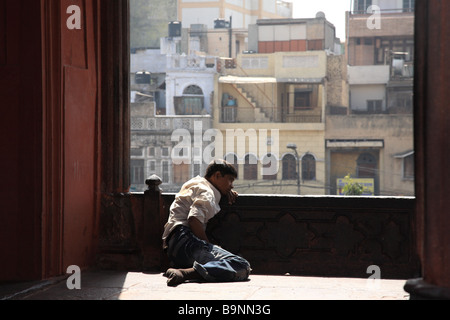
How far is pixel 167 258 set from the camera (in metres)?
6.54

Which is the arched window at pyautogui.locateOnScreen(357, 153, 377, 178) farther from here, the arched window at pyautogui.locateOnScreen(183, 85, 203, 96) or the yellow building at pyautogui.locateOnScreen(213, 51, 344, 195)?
the arched window at pyautogui.locateOnScreen(183, 85, 203, 96)

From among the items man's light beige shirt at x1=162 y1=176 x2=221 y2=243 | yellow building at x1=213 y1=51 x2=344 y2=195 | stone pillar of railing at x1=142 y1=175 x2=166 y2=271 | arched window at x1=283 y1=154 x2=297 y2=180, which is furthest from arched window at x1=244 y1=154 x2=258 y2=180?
man's light beige shirt at x1=162 y1=176 x2=221 y2=243

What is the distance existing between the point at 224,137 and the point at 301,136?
4.21 metres

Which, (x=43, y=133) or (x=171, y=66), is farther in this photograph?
(x=171, y=66)

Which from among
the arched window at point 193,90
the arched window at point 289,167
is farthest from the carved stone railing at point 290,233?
the arched window at point 289,167

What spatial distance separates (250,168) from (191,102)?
515 cm

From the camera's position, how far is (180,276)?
18.1 ft

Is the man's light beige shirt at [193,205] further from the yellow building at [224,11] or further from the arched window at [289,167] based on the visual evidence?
the yellow building at [224,11]

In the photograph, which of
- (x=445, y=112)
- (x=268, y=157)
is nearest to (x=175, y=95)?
(x=268, y=157)

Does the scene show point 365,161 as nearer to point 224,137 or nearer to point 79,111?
point 224,137

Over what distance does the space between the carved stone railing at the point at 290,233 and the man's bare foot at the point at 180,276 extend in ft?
3.04

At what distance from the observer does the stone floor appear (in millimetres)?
5031

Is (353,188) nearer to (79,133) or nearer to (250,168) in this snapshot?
(250,168)
